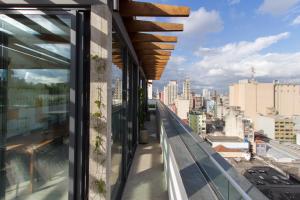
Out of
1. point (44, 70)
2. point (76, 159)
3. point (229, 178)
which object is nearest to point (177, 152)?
point (76, 159)

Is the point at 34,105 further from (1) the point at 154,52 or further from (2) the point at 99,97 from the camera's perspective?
(1) the point at 154,52

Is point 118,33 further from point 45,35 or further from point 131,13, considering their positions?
point 45,35

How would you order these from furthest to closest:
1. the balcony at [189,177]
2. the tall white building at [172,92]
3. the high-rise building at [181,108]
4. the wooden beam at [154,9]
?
the tall white building at [172,92]
the high-rise building at [181,108]
the wooden beam at [154,9]
the balcony at [189,177]

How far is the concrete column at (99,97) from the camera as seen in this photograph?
2291mm

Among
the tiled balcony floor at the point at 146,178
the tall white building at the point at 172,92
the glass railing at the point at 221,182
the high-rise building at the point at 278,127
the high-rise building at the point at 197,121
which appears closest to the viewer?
the glass railing at the point at 221,182

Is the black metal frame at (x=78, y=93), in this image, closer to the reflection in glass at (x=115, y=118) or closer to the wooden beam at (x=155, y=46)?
the reflection in glass at (x=115, y=118)

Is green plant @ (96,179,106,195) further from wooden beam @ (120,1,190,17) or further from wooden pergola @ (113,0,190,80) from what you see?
wooden beam @ (120,1,190,17)

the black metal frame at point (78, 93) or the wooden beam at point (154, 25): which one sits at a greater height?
the wooden beam at point (154, 25)

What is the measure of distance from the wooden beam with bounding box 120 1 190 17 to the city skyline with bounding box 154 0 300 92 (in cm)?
22

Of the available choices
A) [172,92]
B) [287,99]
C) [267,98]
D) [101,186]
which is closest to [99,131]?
[101,186]

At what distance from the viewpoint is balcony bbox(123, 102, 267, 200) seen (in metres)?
1.43

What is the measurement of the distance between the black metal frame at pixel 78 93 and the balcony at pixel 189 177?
2.96 feet

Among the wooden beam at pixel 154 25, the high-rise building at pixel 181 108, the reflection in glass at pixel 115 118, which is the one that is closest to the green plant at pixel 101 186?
the reflection in glass at pixel 115 118

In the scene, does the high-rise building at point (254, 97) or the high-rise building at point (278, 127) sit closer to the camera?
the high-rise building at point (278, 127)
